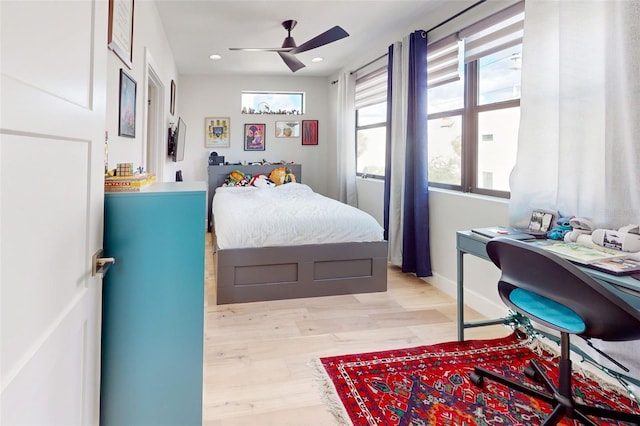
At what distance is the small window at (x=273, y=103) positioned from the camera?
5.89 meters

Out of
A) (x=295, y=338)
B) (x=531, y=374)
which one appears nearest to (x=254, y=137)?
(x=295, y=338)

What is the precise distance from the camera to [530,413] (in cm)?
160

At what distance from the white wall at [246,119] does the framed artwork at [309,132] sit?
63mm

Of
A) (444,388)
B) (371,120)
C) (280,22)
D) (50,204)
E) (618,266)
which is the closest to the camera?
(50,204)

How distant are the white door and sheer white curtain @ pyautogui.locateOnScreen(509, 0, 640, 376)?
2.08 metres

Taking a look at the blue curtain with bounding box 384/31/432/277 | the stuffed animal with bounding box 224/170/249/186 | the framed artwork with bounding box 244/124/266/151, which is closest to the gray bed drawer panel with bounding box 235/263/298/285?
the blue curtain with bounding box 384/31/432/277

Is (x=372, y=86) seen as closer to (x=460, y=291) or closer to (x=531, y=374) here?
(x=460, y=291)

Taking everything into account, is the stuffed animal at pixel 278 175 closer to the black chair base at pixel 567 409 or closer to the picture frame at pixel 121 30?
the picture frame at pixel 121 30

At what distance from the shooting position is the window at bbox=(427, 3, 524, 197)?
2559mm

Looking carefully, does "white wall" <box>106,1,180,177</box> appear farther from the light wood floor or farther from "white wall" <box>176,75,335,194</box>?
"white wall" <box>176,75,335,194</box>

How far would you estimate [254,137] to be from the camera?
19.4 ft

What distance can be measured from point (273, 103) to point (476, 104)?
380cm

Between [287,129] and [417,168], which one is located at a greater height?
[287,129]

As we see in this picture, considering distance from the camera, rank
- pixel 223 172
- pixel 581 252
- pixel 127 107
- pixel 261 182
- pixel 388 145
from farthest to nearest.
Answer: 1. pixel 223 172
2. pixel 261 182
3. pixel 388 145
4. pixel 127 107
5. pixel 581 252
